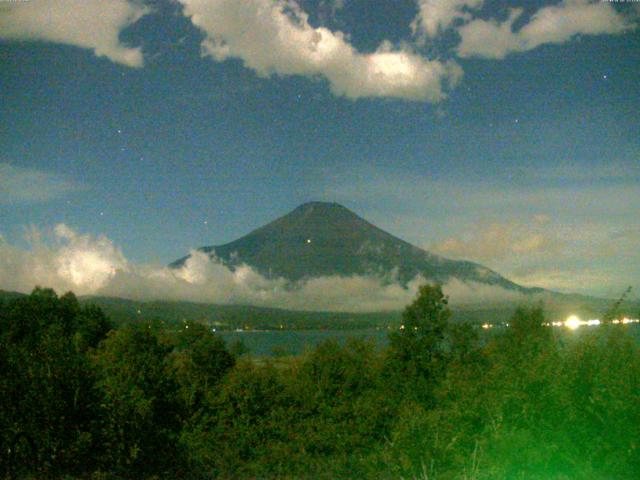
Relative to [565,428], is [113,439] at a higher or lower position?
lower

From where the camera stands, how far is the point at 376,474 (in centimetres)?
1244

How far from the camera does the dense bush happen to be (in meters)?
7.82

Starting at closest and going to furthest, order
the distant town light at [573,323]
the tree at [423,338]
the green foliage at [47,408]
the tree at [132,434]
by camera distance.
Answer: the distant town light at [573,323], the green foliage at [47,408], the tree at [132,434], the tree at [423,338]

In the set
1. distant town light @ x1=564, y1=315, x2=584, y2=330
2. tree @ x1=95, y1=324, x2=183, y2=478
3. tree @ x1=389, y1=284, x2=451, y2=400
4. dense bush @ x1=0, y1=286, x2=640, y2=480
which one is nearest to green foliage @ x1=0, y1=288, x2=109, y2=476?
dense bush @ x1=0, y1=286, x2=640, y2=480

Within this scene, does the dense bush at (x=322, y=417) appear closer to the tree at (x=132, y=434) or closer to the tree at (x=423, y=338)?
the tree at (x=132, y=434)

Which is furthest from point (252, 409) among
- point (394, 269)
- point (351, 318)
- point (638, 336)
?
point (394, 269)

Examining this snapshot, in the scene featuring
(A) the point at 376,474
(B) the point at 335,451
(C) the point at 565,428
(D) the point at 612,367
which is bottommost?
(B) the point at 335,451

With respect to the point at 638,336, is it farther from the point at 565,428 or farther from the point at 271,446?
the point at 271,446

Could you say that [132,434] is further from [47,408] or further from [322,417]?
[322,417]

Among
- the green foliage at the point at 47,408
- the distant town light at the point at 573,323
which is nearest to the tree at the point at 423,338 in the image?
the green foliage at the point at 47,408

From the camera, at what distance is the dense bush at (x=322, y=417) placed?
782 cm

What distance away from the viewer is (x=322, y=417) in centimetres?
2384

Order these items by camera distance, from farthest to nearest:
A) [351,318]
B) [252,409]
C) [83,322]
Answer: [351,318] < [83,322] < [252,409]

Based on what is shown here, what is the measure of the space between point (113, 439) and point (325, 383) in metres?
15.0
